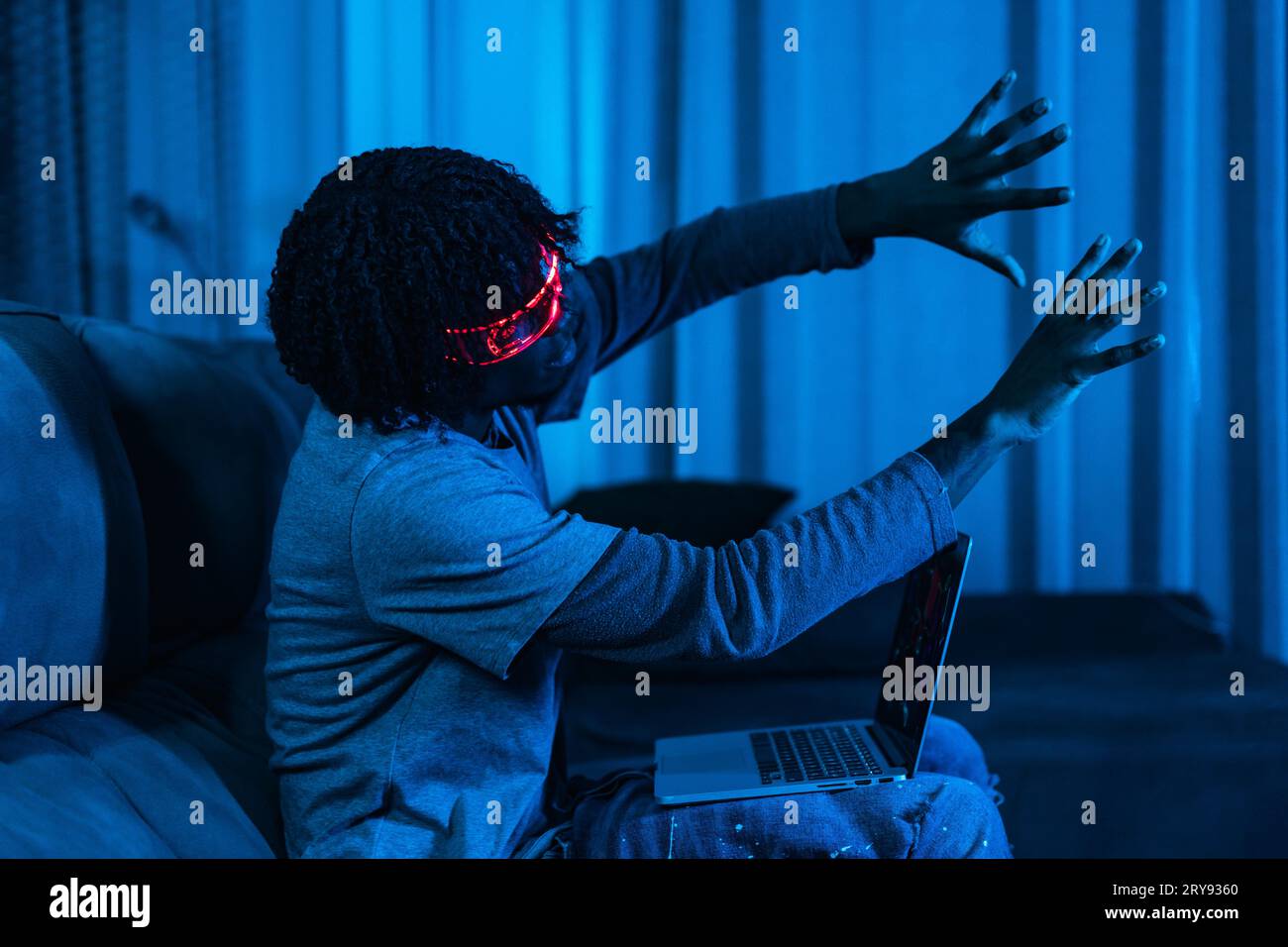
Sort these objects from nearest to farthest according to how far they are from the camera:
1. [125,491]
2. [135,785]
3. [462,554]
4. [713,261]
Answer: [462,554] < [135,785] < [125,491] < [713,261]

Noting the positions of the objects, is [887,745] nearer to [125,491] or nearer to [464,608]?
[464,608]

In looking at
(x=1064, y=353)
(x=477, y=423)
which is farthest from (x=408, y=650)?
(x=1064, y=353)

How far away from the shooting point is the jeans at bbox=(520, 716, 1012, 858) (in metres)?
0.77

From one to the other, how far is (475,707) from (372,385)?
0.84ft

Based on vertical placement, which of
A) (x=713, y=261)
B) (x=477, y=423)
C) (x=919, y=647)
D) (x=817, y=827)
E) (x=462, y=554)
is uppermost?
(x=713, y=261)

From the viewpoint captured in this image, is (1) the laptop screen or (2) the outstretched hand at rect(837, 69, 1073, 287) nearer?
(1) the laptop screen

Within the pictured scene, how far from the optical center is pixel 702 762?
0.92m

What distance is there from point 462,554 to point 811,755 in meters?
0.38

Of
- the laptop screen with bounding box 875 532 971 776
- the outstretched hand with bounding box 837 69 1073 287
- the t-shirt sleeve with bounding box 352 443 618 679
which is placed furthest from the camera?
the outstretched hand with bounding box 837 69 1073 287

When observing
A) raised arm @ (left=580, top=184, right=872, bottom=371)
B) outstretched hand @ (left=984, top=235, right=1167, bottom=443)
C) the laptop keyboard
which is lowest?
the laptop keyboard

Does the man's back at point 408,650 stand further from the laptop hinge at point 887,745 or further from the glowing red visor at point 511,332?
the laptop hinge at point 887,745

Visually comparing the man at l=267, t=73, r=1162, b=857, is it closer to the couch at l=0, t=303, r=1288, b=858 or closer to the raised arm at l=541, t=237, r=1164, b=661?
the raised arm at l=541, t=237, r=1164, b=661

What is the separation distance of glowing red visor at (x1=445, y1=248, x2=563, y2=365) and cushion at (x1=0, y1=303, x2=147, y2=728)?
0.36 meters

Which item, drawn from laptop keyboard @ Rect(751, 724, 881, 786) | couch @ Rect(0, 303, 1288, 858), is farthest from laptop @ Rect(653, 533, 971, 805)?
couch @ Rect(0, 303, 1288, 858)
